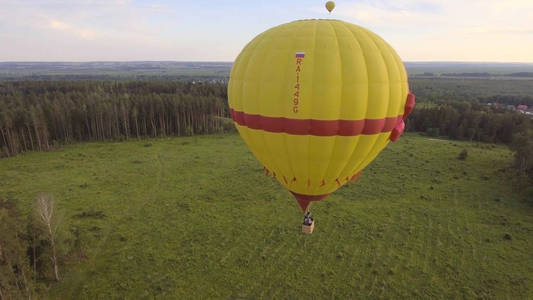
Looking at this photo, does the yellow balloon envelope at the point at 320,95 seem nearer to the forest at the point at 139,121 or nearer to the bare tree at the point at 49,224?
the bare tree at the point at 49,224

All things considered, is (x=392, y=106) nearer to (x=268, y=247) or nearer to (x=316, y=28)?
(x=316, y=28)

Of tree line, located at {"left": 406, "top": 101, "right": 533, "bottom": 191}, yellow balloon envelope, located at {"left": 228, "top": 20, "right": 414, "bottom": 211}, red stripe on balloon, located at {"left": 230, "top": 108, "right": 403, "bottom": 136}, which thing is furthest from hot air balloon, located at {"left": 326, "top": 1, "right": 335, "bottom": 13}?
tree line, located at {"left": 406, "top": 101, "right": 533, "bottom": 191}

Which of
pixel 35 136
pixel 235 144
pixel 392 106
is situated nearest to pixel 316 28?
pixel 392 106

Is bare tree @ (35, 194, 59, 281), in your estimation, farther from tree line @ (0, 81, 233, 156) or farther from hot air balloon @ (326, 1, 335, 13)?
tree line @ (0, 81, 233, 156)

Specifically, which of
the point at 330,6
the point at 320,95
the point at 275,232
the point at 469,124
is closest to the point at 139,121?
the point at 275,232

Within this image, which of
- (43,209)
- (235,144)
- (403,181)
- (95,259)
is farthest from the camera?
(235,144)

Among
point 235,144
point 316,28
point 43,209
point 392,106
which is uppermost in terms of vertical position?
point 316,28

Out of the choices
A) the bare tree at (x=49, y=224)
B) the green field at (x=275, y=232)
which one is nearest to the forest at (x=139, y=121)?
the green field at (x=275, y=232)

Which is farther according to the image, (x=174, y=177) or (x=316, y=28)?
(x=174, y=177)
